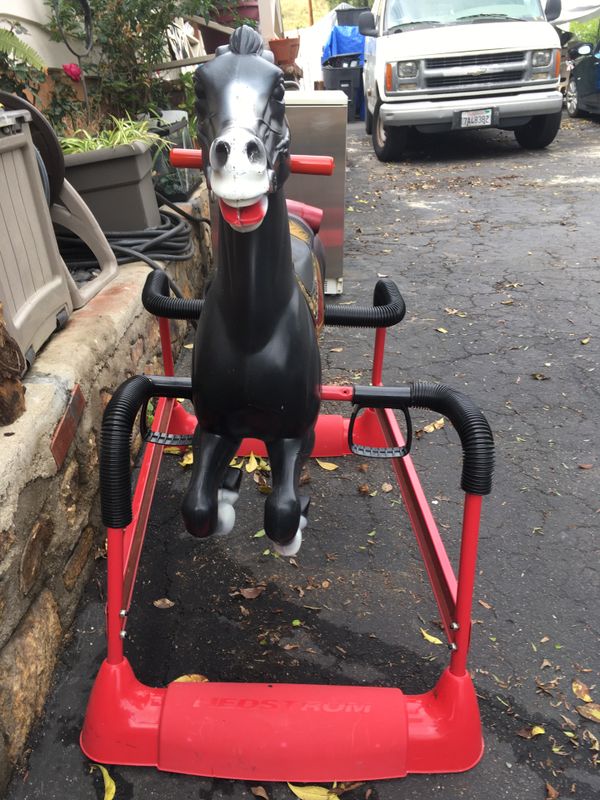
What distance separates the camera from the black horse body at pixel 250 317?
1.10m

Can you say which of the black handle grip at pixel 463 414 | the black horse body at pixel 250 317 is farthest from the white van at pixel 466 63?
the black horse body at pixel 250 317

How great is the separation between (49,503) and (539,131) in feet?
28.4

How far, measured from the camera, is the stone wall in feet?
5.37

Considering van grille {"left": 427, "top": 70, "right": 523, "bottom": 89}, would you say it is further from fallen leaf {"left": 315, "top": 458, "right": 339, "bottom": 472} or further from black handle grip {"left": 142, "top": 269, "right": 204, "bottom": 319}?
black handle grip {"left": 142, "top": 269, "right": 204, "bottom": 319}

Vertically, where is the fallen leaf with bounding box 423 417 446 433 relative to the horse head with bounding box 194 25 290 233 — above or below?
below

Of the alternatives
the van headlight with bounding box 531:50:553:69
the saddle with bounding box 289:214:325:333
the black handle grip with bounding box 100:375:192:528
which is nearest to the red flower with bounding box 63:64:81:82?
the saddle with bounding box 289:214:325:333

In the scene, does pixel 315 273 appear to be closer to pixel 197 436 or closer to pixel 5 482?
pixel 197 436

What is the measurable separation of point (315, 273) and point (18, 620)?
1.28 meters

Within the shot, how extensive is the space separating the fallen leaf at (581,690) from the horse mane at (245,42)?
5.91 feet

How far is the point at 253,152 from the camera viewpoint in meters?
1.06

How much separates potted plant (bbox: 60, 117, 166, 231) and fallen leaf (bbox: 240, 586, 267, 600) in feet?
7.20

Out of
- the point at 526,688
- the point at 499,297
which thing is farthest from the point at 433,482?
the point at 499,297

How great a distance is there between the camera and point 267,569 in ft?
7.60

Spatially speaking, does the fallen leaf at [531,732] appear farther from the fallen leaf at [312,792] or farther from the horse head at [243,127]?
the horse head at [243,127]
